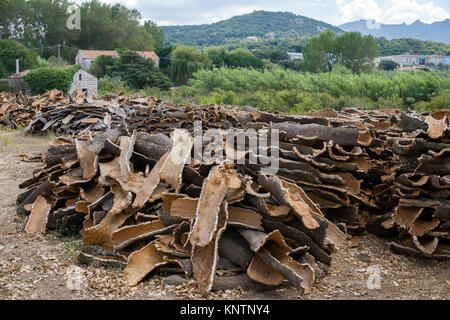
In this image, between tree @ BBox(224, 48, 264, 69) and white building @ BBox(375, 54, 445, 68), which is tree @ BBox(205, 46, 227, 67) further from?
white building @ BBox(375, 54, 445, 68)

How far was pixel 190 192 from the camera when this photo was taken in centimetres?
384

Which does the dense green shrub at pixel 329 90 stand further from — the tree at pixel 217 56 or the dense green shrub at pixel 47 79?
the tree at pixel 217 56

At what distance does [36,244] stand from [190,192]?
1.56 m

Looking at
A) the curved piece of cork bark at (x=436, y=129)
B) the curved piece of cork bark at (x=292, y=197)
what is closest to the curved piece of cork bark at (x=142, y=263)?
the curved piece of cork bark at (x=292, y=197)

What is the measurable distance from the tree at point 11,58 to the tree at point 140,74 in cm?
1153

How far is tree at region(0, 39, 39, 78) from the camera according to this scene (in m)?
40.3

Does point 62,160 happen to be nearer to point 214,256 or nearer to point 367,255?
point 214,256

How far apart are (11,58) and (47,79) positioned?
18604mm

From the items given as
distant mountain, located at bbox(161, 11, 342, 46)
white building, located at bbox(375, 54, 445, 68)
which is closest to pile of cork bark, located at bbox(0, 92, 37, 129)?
white building, located at bbox(375, 54, 445, 68)

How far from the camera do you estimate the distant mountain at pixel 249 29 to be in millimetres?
113562

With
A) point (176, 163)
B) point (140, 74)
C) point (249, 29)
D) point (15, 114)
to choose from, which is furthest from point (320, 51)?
point (249, 29)

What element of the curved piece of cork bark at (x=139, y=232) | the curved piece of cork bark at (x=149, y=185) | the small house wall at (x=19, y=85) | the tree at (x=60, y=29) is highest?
the tree at (x=60, y=29)

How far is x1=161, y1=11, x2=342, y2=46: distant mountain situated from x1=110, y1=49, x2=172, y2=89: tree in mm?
75337

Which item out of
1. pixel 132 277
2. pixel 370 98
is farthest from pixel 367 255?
pixel 370 98
